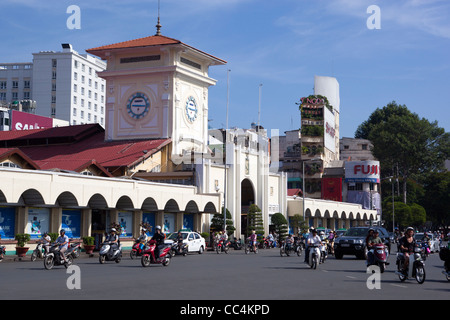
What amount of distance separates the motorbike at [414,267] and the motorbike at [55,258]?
41.8 ft

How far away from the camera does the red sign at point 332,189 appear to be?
9788cm

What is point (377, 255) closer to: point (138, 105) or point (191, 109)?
point (191, 109)

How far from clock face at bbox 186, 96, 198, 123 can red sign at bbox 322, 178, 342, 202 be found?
3944 centimetres

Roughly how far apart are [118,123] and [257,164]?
44.9 feet

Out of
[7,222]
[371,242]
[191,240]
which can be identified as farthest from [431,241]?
[7,222]

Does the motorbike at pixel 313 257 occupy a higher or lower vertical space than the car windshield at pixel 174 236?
lower

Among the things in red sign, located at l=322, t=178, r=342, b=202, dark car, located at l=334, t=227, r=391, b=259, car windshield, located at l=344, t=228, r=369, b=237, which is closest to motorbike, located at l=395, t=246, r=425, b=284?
dark car, located at l=334, t=227, r=391, b=259

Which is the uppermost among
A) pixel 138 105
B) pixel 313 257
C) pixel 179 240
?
pixel 138 105

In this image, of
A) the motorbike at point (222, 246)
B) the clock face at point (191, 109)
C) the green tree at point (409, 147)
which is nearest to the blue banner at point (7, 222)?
the motorbike at point (222, 246)

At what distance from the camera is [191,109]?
63.5 m

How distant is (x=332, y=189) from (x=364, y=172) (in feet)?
17.5

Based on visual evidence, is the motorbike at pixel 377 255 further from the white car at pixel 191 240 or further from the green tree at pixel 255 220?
the green tree at pixel 255 220

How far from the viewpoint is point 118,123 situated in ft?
208
